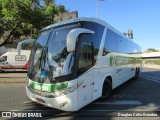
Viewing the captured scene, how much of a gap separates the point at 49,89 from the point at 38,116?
0.88 m

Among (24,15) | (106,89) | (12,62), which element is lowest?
(106,89)

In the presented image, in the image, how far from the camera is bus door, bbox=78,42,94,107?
772 cm

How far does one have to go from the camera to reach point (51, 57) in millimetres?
7789

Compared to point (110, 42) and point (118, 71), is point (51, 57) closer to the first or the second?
point (110, 42)

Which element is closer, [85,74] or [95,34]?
[85,74]

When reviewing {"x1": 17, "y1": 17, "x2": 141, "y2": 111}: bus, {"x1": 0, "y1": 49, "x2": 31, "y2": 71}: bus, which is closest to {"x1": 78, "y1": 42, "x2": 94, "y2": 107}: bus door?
{"x1": 17, "y1": 17, "x2": 141, "y2": 111}: bus

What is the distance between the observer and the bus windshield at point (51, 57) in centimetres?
750

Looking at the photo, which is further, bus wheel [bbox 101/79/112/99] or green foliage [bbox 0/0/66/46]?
green foliage [bbox 0/0/66/46]

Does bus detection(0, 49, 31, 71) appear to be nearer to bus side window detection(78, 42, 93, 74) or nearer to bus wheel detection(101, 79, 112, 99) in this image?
bus wheel detection(101, 79, 112, 99)

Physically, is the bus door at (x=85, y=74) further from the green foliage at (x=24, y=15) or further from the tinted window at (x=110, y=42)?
the green foliage at (x=24, y=15)

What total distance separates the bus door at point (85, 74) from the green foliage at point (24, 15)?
11.0 meters

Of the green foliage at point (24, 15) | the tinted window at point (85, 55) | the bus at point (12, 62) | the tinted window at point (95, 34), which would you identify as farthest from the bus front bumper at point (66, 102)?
the bus at point (12, 62)

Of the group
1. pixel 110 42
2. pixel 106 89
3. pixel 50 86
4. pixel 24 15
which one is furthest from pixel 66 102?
pixel 24 15

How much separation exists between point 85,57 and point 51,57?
3.64 feet
